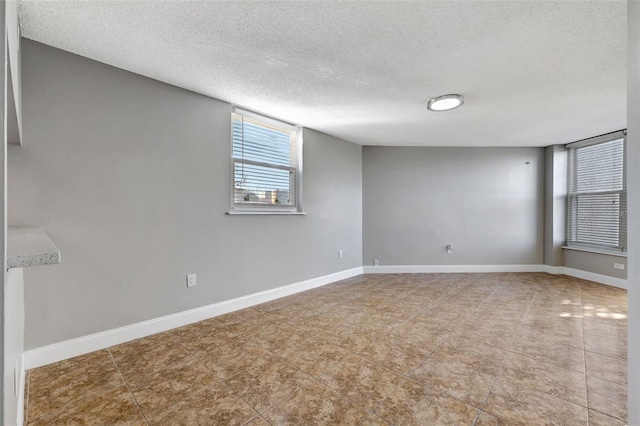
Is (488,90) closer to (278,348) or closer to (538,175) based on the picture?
(278,348)

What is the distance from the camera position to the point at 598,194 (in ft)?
15.1

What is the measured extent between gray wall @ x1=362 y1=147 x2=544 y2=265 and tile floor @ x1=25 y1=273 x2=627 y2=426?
2.01 m

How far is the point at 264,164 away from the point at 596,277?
5415mm

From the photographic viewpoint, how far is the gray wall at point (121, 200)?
2037 millimetres

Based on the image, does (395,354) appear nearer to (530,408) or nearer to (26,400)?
(530,408)

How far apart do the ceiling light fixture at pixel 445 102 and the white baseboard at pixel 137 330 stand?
9.13 ft

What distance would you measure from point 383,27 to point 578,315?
11.5 feet

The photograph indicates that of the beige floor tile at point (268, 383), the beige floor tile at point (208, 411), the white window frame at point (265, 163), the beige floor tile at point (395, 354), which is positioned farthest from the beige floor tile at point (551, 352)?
the white window frame at point (265, 163)

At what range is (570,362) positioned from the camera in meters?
2.08

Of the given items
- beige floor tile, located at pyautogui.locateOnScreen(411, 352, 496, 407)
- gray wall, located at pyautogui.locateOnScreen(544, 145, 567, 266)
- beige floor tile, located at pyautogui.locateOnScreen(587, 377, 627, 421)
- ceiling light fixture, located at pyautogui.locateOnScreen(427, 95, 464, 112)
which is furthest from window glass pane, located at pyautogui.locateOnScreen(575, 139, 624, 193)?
beige floor tile, located at pyautogui.locateOnScreen(411, 352, 496, 407)

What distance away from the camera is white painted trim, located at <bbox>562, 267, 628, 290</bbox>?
4.13 meters

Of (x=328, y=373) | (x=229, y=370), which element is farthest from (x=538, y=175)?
(x=229, y=370)

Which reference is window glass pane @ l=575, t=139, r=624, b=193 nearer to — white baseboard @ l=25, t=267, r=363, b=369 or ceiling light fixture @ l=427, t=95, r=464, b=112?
ceiling light fixture @ l=427, t=95, r=464, b=112

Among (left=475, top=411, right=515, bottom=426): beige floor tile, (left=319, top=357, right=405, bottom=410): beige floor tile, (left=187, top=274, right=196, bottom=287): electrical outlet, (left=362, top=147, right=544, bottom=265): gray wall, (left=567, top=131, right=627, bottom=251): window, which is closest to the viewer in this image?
(left=475, top=411, right=515, bottom=426): beige floor tile
